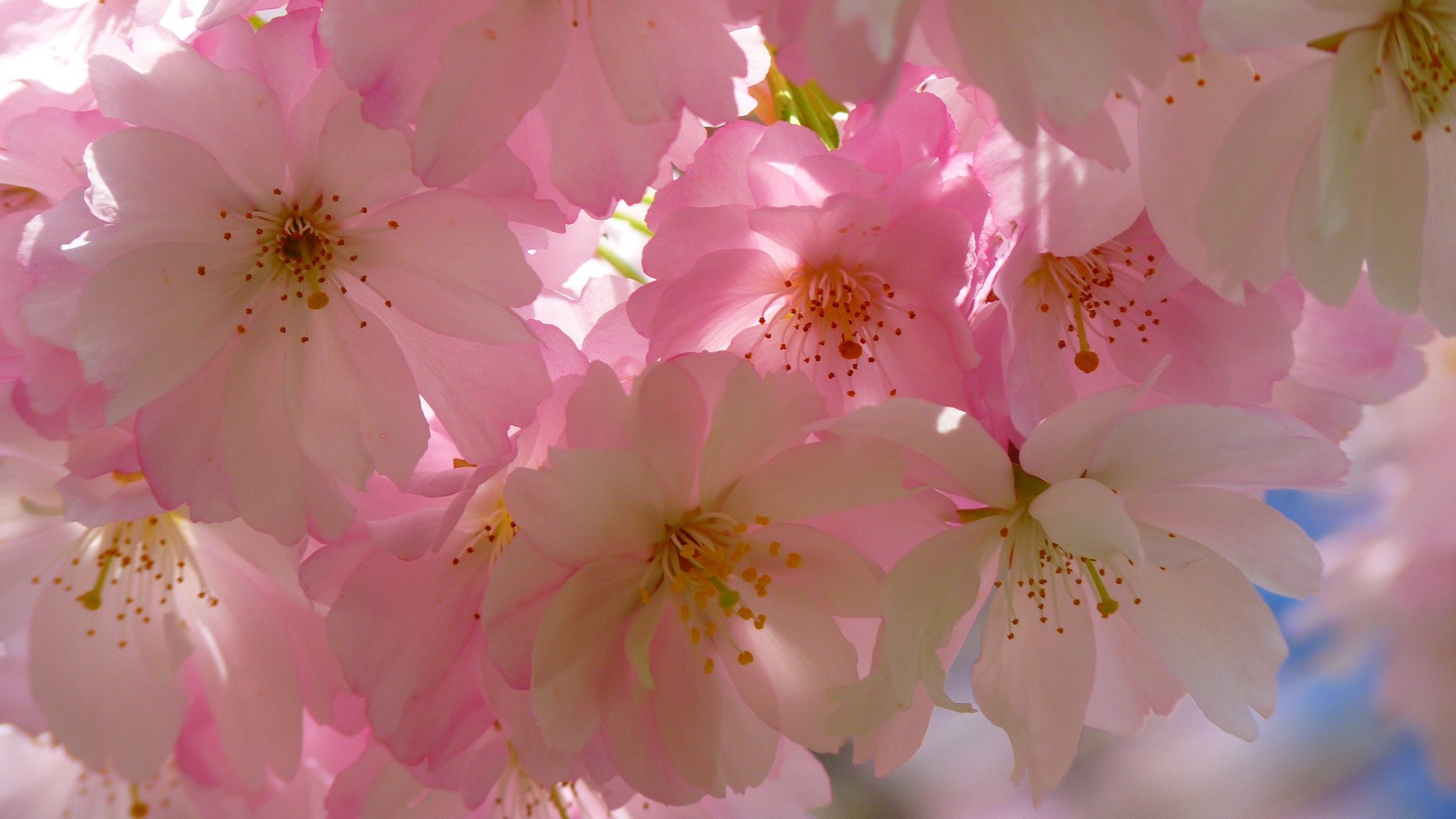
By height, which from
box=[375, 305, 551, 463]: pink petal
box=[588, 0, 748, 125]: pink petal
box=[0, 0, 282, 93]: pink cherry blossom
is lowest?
box=[375, 305, 551, 463]: pink petal

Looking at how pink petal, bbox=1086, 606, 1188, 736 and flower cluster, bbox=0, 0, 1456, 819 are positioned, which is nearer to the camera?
flower cluster, bbox=0, 0, 1456, 819

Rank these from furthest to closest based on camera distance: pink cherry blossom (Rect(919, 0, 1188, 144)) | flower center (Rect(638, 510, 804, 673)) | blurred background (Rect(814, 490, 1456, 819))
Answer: blurred background (Rect(814, 490, 1456, 819)) → flower center (Rect(638, 510, 804, 673)) → pink cherry blossom (Rect(919, 0, 1188, 144))

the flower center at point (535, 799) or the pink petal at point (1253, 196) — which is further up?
the pink petal at point (1253, 196)

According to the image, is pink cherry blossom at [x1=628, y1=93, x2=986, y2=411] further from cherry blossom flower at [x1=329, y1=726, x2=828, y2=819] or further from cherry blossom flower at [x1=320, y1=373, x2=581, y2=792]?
cherry blossom flower at [x1=329, y1=726, x2=828, y2=819]

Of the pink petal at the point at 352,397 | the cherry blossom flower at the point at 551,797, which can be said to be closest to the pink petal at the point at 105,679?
the cherry blossom flower at the point at 551,797

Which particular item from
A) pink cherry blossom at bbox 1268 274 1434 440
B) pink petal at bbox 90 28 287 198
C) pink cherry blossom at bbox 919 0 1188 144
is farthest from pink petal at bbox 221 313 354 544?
pink cherry blossom at bbox 1268 274 1434 440

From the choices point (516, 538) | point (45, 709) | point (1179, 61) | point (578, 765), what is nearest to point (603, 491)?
point (516, 538)

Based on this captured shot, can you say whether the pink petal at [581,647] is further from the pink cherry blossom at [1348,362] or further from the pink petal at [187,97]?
the pink cherry blossom at [1348,362]
